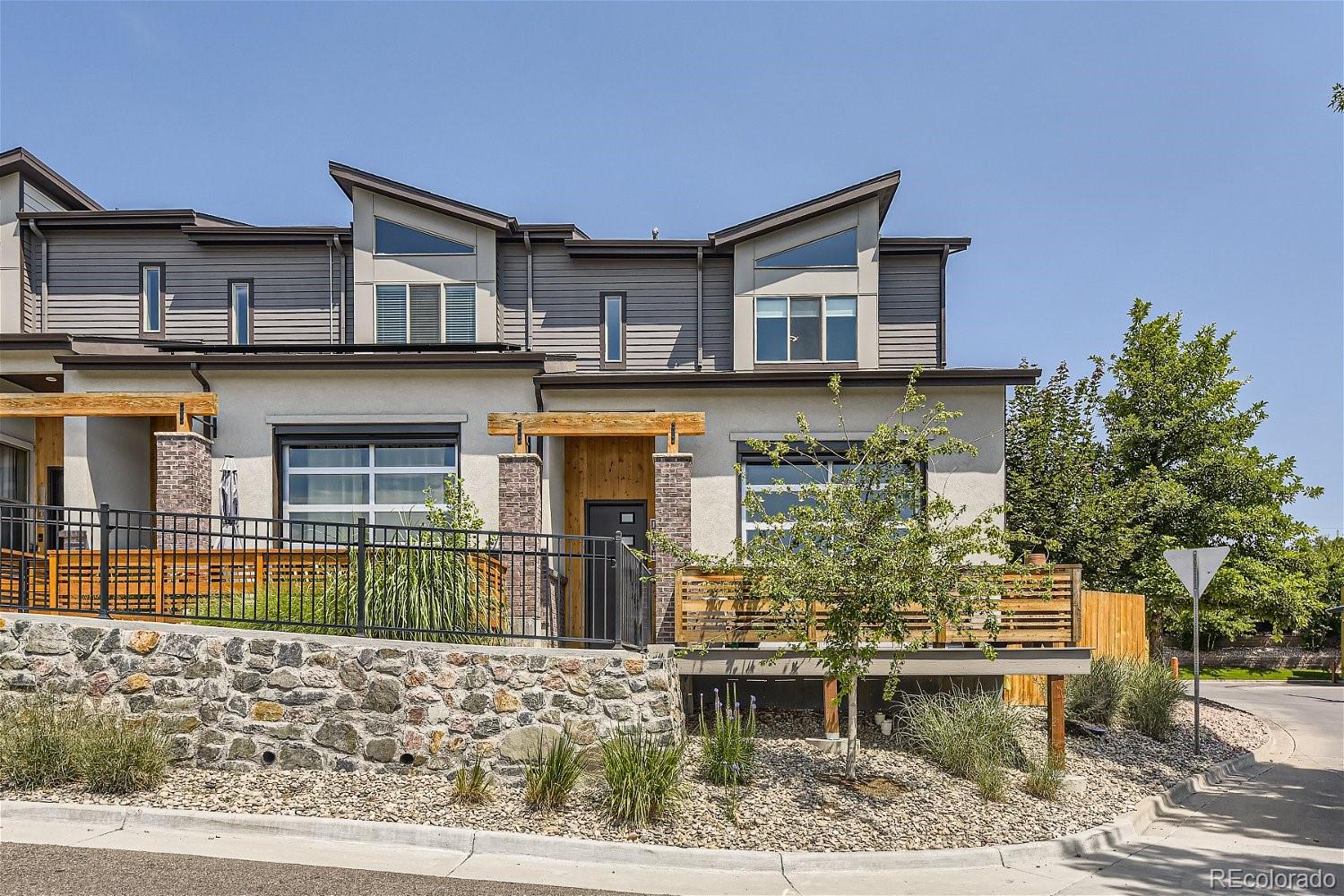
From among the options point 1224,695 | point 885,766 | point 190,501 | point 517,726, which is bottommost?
point 1224,695

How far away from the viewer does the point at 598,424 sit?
615 inches

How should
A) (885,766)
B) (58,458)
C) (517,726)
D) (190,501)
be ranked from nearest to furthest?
(517,726) < (885,766) < (190,501) < (58,458)

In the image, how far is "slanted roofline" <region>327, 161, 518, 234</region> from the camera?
1898 centimetres

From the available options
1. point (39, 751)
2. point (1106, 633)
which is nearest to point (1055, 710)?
point (1106, 633)

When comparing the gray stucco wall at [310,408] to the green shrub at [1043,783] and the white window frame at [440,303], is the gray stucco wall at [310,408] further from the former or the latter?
the green shrub at [1043,783]

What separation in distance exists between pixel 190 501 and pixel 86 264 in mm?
7876

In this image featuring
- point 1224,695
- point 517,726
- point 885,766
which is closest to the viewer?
point 517,726

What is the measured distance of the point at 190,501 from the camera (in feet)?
49.2

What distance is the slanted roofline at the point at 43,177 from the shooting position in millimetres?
19078

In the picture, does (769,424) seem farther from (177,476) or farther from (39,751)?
(39,751)

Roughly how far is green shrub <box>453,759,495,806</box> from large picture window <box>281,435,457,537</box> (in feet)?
23.7

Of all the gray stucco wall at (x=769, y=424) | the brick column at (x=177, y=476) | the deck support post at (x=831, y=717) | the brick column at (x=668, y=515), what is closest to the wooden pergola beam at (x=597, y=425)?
the brick column at (x=668, y=515)

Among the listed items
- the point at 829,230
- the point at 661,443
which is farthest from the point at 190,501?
the point at 829,230

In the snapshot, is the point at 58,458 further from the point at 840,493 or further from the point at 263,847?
the point at 840,493
